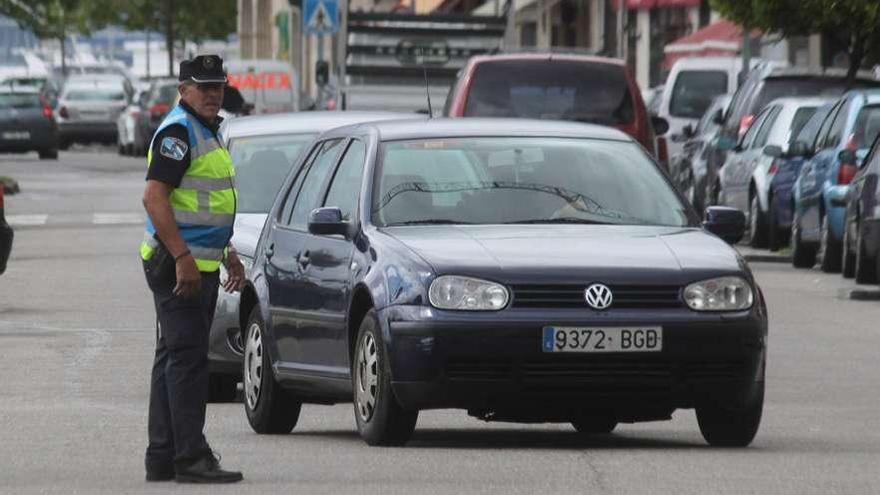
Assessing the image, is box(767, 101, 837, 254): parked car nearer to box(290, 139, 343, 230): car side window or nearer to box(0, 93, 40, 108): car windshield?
box(290, 139, 343, 230): car side window

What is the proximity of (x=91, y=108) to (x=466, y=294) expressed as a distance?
62450mm

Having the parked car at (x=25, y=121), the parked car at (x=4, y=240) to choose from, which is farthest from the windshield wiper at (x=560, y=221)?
the parked car at (x=25, y=121)

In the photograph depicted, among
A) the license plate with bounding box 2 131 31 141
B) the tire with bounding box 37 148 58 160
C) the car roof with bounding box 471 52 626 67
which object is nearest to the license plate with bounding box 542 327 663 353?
the car roof with bounding box 471 52 626 67

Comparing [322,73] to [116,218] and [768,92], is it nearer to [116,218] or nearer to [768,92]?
[116,218]

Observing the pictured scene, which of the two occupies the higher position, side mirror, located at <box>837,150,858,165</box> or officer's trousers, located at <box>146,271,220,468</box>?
officer's trousers, located at <box>146,271,220,468</box>

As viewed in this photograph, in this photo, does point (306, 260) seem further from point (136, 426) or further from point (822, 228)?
point (822, 228)

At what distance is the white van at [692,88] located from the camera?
137 ft

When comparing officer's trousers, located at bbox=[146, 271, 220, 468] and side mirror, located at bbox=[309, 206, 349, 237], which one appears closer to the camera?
officer's trousers, located at bbox=[146, 271, 220, 468]

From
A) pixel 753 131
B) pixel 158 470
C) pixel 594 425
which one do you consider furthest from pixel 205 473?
pixel 753 131

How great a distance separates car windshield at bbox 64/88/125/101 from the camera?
7338 cm

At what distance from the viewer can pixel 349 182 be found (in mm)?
12438

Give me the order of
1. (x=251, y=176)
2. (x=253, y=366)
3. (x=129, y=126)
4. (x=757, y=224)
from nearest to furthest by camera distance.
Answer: (x=253, y=366) < (x=251, y=176) < (x=757, y=224) < (x=129, y=126)

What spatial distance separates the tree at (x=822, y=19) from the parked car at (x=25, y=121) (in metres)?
26.6

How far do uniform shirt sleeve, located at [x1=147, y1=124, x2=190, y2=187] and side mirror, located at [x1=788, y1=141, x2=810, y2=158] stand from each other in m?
16.8
